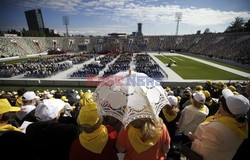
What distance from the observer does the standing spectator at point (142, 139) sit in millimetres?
2059

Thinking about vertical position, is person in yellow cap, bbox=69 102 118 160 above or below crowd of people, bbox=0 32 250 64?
above

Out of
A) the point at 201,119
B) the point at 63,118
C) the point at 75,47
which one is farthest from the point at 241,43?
the point at 75,47

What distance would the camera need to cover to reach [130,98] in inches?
94.0

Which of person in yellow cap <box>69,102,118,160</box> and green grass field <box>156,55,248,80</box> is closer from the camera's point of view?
person in yellow cap <box>69,102,118,160</box>

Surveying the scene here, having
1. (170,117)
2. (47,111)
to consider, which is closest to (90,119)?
(47,111)

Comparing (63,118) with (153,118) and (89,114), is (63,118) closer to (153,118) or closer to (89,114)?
(89,114)

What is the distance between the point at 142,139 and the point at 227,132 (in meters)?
1.24

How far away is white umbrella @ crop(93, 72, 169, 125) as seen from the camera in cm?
218

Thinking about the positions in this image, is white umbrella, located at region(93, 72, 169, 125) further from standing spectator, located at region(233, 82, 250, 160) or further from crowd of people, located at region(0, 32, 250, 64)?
crowd of people, located at region(0, 32, 250, 64)

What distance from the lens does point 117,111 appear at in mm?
2342

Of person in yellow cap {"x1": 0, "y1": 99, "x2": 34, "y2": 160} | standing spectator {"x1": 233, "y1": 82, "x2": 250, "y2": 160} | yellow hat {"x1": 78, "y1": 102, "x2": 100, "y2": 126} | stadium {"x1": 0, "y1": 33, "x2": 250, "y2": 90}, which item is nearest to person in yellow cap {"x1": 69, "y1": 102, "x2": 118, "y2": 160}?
yellow hat {"x1": 78, "y1": 102, "x2": 100, "y2": 126}

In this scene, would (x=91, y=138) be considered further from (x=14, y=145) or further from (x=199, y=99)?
(x=199, y=99)

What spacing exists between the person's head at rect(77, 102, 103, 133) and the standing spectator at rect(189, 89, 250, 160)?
5.40ft

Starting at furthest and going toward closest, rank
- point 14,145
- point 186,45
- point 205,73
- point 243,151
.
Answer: point 186,45 → point 205,73 → point 243,151 → point 14,145
